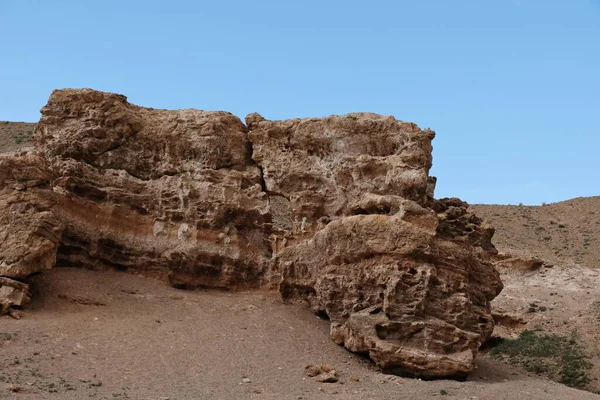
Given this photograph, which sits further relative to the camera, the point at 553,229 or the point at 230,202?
the point at 553,229

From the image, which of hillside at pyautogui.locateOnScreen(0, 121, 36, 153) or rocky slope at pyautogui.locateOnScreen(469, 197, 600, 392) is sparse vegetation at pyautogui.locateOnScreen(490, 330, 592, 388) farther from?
hillside at pyautogui.locateOnScreen(0, 121, 36, 153)

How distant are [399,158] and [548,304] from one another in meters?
11.7

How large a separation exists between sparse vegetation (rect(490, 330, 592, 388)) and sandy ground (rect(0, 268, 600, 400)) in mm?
2344

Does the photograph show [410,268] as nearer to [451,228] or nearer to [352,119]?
[451,228]

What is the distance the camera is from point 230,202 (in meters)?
23.8

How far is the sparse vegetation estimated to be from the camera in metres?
23.4

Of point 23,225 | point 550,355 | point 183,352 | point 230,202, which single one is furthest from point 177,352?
point 550,355

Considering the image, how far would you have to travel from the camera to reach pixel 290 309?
22578mm

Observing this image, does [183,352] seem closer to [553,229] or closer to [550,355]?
[550,355]

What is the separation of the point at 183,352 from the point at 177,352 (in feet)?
0.45

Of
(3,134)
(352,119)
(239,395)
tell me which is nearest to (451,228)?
(352,119)

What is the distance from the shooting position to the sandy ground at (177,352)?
16.0 meters

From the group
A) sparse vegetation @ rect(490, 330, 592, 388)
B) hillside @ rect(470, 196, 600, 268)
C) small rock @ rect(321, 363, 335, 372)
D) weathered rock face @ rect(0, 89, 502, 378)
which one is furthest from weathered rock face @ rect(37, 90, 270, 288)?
hillside @ rect(470, 196, 600, 268)

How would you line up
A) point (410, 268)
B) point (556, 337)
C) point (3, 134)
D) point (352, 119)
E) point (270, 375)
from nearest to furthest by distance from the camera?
1. point (270, 375)
2. point (410, 268)
3. point (352, 119)
4. point (556, 337)
5. point (3, 134)
